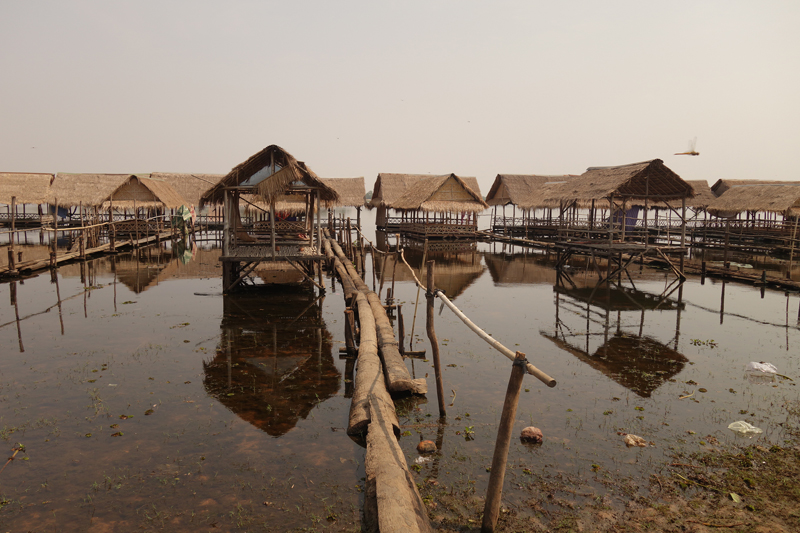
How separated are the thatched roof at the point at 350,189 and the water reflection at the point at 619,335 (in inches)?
817

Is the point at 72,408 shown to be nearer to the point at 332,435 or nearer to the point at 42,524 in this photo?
the point at 42,524

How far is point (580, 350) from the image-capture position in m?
9.62

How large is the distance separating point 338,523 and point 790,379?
7.68 metres

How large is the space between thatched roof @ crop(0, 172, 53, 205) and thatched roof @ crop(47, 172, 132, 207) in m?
1.60

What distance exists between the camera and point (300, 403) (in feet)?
22.7

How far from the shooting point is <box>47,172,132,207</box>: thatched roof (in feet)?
93.6

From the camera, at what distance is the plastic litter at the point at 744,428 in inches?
239

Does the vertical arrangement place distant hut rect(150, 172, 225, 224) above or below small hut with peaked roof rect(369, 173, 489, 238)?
above

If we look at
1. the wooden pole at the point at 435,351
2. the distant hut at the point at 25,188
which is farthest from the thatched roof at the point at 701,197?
the distant hut at the point at 25,188

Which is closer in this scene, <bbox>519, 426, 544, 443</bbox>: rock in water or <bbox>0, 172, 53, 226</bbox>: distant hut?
<bbox>519, 426, 544, 443</bbox>: rock in water

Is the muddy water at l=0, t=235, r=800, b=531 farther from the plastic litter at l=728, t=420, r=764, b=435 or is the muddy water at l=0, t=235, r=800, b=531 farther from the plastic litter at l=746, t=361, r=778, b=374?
the plastic litter at l=746, t=361, r=778, b=374

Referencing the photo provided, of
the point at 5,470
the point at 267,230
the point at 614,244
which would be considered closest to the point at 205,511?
the point at 5,470

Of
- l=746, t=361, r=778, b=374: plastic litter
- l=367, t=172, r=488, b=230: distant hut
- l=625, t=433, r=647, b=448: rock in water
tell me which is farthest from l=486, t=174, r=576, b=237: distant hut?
l=625, t=433, r=647, b=448: rock in water

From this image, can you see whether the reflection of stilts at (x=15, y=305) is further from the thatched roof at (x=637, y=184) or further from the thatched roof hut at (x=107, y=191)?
the thatched roof at (x=637, y=184)
